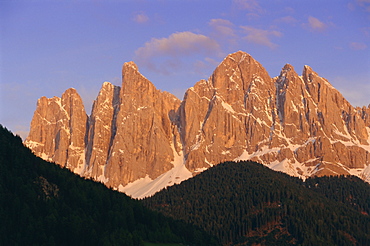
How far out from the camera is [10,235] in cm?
19638

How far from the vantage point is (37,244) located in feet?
641

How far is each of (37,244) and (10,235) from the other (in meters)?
7.10
